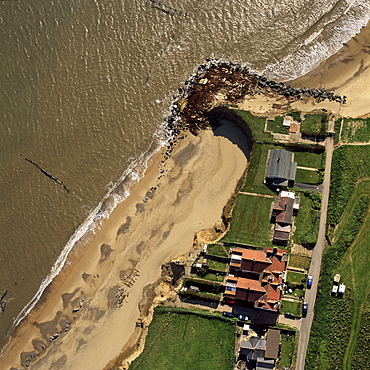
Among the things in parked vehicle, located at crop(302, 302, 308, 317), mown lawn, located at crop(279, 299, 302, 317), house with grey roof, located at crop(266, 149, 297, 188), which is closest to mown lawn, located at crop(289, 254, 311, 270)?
parked vehicle, located at crop(302, 302, 308, 317)

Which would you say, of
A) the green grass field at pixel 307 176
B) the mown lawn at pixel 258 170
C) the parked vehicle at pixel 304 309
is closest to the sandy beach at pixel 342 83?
the mown lawn at pixel 258 170

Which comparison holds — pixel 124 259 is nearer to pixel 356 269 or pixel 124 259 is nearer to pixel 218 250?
pixel 218 250

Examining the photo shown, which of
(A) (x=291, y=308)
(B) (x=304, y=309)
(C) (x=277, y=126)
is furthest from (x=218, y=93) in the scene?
(B) (x=304, y=309)

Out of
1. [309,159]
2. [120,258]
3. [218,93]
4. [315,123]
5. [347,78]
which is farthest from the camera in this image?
[347,78]

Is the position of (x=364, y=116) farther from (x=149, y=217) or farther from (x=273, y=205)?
(x=149, y=217)

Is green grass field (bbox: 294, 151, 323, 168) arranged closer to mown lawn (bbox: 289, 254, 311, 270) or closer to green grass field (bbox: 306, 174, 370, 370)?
green grass field (bbox: 306, 174, 370, 370)

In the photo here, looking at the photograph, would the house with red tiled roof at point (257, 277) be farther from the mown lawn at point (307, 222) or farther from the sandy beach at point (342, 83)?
the sandy beach at point (342, 83)
